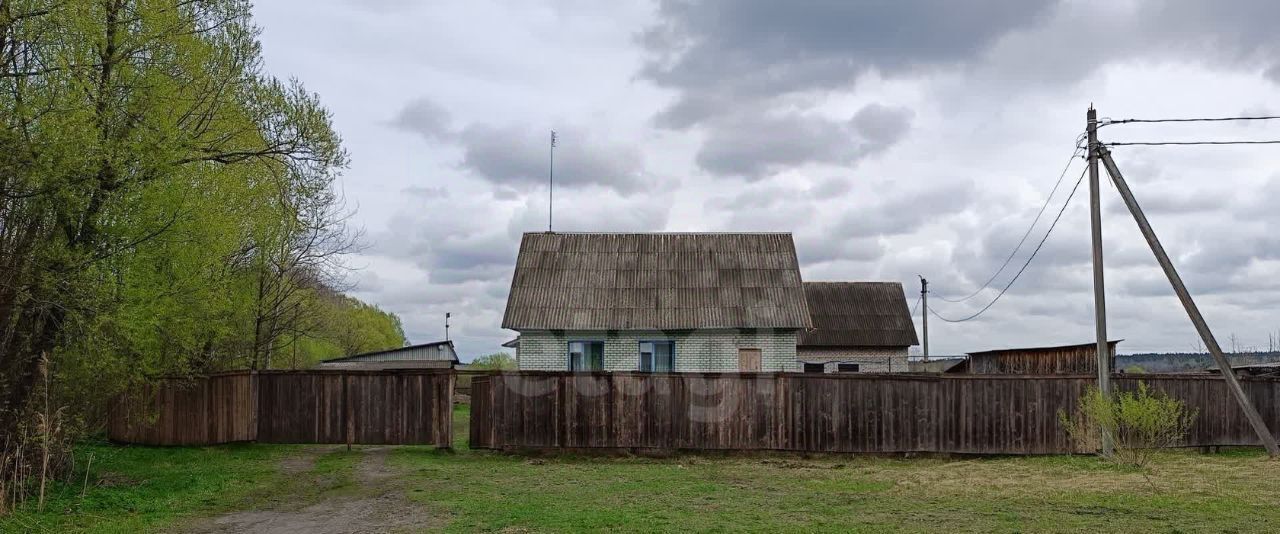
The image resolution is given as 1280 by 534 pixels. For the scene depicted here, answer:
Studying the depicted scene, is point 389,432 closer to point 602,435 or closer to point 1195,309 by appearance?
point 602,435

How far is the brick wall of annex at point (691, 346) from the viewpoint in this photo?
999 inches

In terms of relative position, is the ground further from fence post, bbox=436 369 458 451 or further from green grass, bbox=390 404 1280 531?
fence post, bbox=436 369 458 451

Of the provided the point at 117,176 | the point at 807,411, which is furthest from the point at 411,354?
the point at 117,176

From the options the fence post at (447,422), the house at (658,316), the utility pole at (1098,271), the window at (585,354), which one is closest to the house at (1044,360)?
the utility pole at (1098,271)

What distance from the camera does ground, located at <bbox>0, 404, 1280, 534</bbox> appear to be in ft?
35.0

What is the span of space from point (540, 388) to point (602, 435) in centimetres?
149

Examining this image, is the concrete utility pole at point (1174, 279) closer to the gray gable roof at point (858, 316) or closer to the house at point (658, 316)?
the house at point (658, 316)

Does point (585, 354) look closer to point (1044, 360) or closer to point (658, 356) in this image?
point (658, 356)

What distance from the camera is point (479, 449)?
1866 cm

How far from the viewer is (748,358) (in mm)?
25469

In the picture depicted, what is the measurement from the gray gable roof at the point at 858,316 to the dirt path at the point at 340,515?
22450 mm

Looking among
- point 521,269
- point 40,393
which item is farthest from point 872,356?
point 40,393

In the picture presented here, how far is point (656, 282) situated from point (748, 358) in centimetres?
336

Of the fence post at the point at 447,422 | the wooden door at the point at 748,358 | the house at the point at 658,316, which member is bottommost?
the fence post at the point at 447,422
